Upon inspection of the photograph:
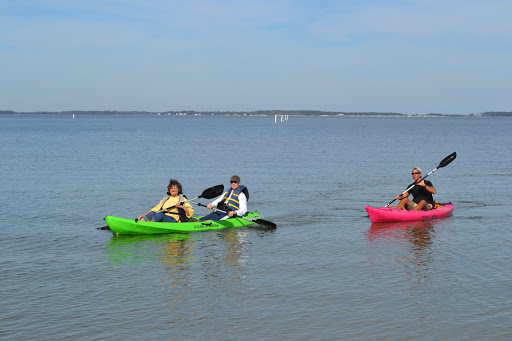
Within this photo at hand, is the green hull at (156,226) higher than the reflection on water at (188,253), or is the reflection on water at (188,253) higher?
the green hull at (156,226)

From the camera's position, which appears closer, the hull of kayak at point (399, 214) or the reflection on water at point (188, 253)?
the reflection on water at point (188, 253)

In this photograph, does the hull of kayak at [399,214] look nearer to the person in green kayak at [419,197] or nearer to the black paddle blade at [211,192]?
the person in green kayak at [419,197]

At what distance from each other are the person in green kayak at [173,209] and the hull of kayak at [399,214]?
230 inches

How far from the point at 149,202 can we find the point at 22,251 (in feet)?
28.4

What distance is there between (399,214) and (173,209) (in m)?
7.44

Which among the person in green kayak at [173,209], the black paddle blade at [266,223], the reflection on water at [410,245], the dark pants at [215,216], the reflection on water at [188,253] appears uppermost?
the person in green kayak at [173,209]

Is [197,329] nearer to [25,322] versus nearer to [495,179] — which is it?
[25,322]

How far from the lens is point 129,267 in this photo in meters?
12.5

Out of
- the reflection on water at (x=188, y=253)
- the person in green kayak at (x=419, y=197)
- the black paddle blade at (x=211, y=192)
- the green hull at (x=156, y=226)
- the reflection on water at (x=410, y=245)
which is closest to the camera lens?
the reflection on water at (x=188, y=253)

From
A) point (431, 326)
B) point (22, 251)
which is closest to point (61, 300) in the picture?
point (22, 251)

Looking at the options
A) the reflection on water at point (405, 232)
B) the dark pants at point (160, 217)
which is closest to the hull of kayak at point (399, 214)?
the reflection on water at point (405, 232)

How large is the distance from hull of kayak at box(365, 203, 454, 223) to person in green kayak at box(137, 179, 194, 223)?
5.84 metres

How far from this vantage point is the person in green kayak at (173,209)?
53.2 ft

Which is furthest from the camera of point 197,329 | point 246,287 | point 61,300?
point 246,287
